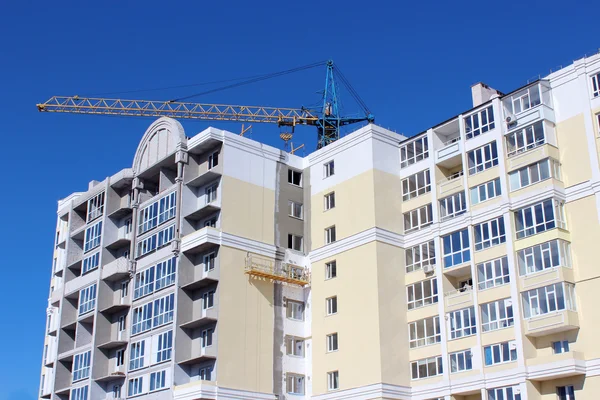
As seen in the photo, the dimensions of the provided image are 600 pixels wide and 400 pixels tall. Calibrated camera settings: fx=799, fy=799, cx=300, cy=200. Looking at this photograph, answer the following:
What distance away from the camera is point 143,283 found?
224ft

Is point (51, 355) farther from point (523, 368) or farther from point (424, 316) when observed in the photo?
point (523, 368)

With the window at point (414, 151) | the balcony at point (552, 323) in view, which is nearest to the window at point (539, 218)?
the balcony at point (552, 323)

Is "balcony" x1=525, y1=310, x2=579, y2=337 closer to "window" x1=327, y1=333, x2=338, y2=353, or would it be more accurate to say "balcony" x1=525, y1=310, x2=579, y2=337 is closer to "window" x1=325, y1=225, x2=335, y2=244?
"window" x1=327, y1=333, x2=338, y2=353

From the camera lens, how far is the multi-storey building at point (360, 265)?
169 feet

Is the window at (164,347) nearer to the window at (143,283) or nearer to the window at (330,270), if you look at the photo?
the window at (143,283)

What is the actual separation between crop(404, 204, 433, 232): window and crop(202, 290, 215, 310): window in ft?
52.5

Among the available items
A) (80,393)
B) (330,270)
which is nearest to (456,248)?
(330,270)

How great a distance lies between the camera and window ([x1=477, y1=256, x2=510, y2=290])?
53438 mm

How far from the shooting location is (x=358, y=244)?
201 ft

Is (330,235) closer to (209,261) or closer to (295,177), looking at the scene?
(295,177)

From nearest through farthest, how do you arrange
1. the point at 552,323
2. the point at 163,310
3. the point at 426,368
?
the point at 552,323 → the point at 426,368 → the point at 163,310

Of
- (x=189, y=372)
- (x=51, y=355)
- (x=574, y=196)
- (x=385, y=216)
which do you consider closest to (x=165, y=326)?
(x=189, y=372)

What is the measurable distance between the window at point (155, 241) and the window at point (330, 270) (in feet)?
43.0

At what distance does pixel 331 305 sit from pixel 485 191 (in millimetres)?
15035
